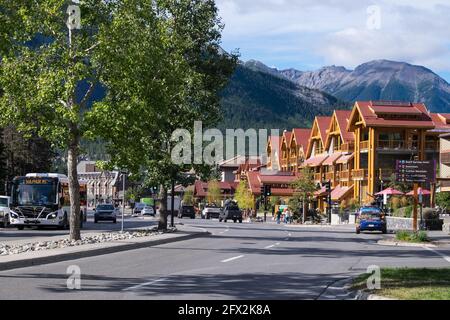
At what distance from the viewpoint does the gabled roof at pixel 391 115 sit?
77.3 meters

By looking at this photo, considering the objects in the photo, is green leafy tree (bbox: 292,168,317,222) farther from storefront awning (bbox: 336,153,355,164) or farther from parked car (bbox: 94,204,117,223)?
parked car (bbox: 94,204,117,223)

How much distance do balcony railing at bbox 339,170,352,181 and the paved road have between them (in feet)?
188

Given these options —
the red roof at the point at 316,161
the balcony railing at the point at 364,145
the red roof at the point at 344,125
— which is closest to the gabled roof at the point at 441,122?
the balcony railing at the point at 364,145

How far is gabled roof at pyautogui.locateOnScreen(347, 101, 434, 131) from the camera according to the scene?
7731cm

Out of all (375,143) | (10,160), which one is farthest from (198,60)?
(375,143)

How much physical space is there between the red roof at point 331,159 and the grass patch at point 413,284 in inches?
2800

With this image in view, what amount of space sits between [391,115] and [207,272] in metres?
64.9

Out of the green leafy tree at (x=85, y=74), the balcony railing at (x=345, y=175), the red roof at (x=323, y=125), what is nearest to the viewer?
the green leafy tree at (x=85, y=74)

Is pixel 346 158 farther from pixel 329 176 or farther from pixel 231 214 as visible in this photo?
pixel 231 214

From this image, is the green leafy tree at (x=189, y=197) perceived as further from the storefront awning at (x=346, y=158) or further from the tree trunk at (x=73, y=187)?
the tree trunk at (x=73, y=187)

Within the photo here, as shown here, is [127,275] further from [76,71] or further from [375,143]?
[375,143]

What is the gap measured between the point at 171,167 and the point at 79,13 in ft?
41.7

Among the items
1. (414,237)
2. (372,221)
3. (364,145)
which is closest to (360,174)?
(364,145)

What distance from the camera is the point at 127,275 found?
16.7 metres
